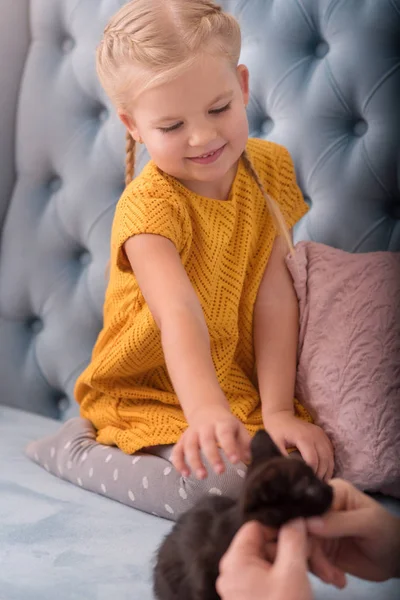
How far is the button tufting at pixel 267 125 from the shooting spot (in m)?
0.89

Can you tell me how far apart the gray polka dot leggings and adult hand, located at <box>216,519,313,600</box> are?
207 millimetres

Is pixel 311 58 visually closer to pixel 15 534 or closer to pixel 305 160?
pixel 305 160

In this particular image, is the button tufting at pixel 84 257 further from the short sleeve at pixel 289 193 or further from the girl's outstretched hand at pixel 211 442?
the girl's outstretched hand at pixel 211 442

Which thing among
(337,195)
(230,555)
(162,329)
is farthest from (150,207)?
(230,555)

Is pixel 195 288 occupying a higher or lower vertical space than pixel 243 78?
lower

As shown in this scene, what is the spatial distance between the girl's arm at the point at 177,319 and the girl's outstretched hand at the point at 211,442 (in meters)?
0.03

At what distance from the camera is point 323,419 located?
0.71m

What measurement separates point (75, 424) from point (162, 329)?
27 cm

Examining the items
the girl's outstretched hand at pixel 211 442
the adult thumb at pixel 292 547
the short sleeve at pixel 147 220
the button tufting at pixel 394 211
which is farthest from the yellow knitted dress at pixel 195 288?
the adult thumb at pixel 292 547

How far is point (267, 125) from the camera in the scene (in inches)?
35.4

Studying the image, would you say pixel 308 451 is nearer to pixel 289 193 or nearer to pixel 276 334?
pixel 276 334

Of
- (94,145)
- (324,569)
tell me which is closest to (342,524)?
(324,569)

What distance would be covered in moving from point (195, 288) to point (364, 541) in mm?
307

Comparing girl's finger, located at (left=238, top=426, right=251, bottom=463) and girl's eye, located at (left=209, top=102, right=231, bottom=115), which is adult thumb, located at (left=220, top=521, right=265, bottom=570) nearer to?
girl's finger, located at (left=238, top=426, right=251, bottom=463)
